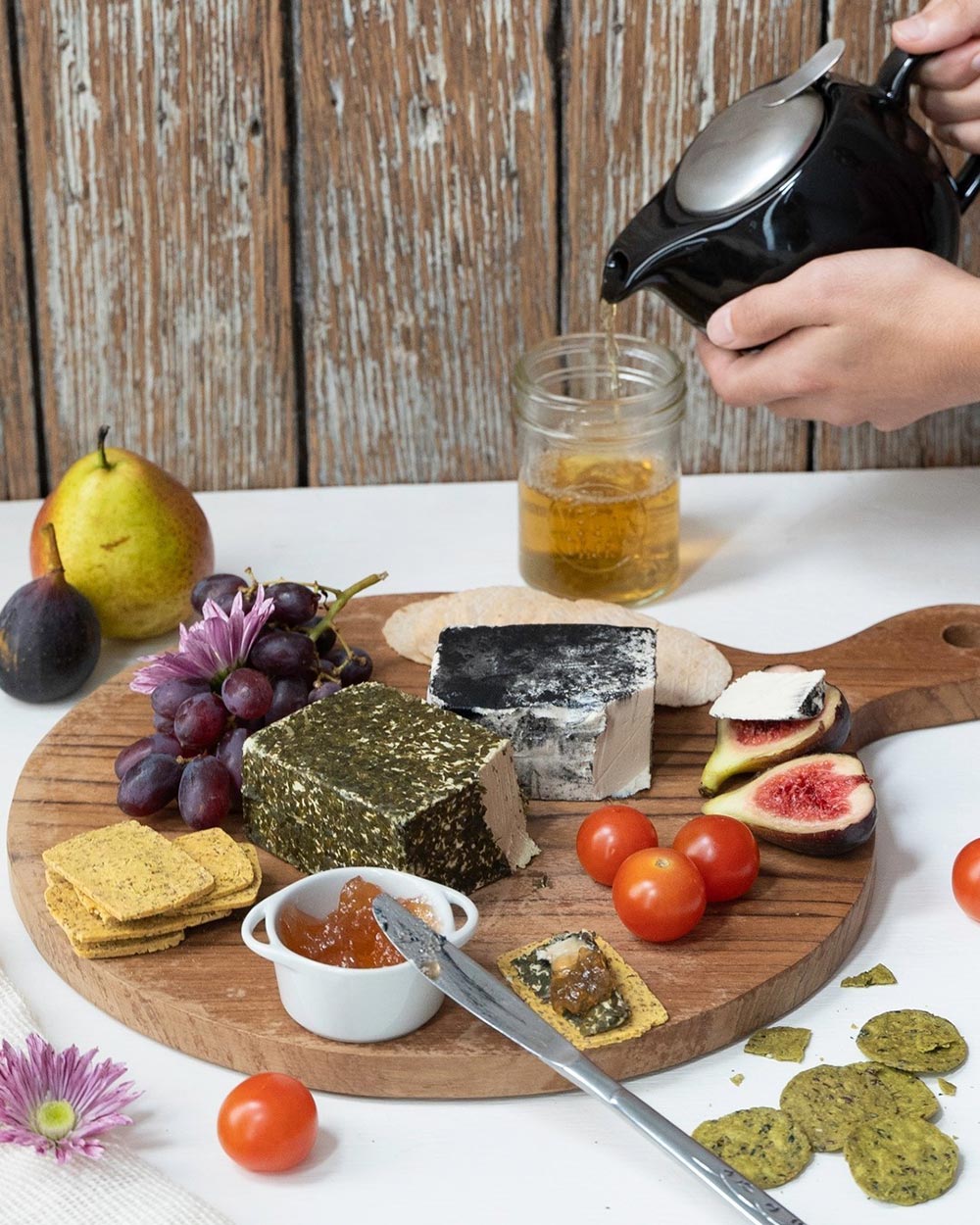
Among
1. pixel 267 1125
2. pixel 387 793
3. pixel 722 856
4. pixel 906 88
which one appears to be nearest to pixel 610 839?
pixel 722 856

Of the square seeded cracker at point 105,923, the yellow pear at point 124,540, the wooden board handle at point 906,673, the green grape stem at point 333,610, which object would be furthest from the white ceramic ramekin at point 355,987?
the yellow pear at point 124,540

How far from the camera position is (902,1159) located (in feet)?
3.51

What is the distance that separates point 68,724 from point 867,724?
0.84m

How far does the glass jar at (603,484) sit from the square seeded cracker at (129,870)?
70cm

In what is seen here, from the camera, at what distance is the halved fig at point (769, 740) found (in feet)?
4.80

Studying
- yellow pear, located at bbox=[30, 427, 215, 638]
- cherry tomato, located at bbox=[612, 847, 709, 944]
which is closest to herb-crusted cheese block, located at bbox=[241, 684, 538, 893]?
cherry tomato, located at bbox=[612, 847, 709, 944]

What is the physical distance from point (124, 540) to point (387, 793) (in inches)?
25.4

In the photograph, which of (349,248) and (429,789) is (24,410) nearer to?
(349,248)

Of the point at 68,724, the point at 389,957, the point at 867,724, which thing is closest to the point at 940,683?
the point at 867,724

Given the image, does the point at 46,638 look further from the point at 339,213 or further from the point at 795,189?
the point at 795,189

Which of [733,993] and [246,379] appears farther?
[246,379]

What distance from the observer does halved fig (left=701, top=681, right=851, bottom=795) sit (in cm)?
146

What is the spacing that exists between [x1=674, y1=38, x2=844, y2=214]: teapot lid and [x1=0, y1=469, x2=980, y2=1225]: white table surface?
526 mm

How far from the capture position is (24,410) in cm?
214
